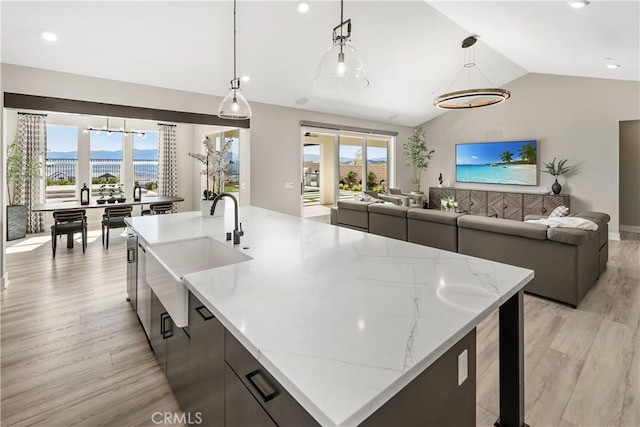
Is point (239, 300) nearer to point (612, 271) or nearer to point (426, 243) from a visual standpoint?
point (426, 243)

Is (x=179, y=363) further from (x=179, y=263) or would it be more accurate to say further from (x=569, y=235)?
(x=569, y=235)

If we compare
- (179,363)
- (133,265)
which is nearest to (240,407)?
(179,363)

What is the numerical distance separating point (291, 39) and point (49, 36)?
2620 mm

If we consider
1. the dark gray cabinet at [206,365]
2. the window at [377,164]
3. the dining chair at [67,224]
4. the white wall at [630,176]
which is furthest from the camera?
the window at [377,164]

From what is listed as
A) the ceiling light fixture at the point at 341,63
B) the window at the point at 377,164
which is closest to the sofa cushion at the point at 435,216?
the ceiling light fixture at the point at 341,63

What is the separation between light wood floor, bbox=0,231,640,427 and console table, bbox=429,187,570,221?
321 centimetres

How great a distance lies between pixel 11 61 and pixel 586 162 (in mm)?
Result: 9423

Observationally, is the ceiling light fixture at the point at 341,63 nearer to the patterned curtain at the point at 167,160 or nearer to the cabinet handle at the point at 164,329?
the cabinet handle at the point at 164,329

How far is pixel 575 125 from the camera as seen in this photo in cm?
654

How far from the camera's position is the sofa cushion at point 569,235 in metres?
3.03

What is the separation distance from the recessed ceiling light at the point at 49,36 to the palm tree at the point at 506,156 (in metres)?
8.33

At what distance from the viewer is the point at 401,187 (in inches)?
348

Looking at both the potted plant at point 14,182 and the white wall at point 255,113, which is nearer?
the white wall at point 255,113

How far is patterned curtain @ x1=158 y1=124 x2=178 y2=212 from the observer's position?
8516 millimetres
